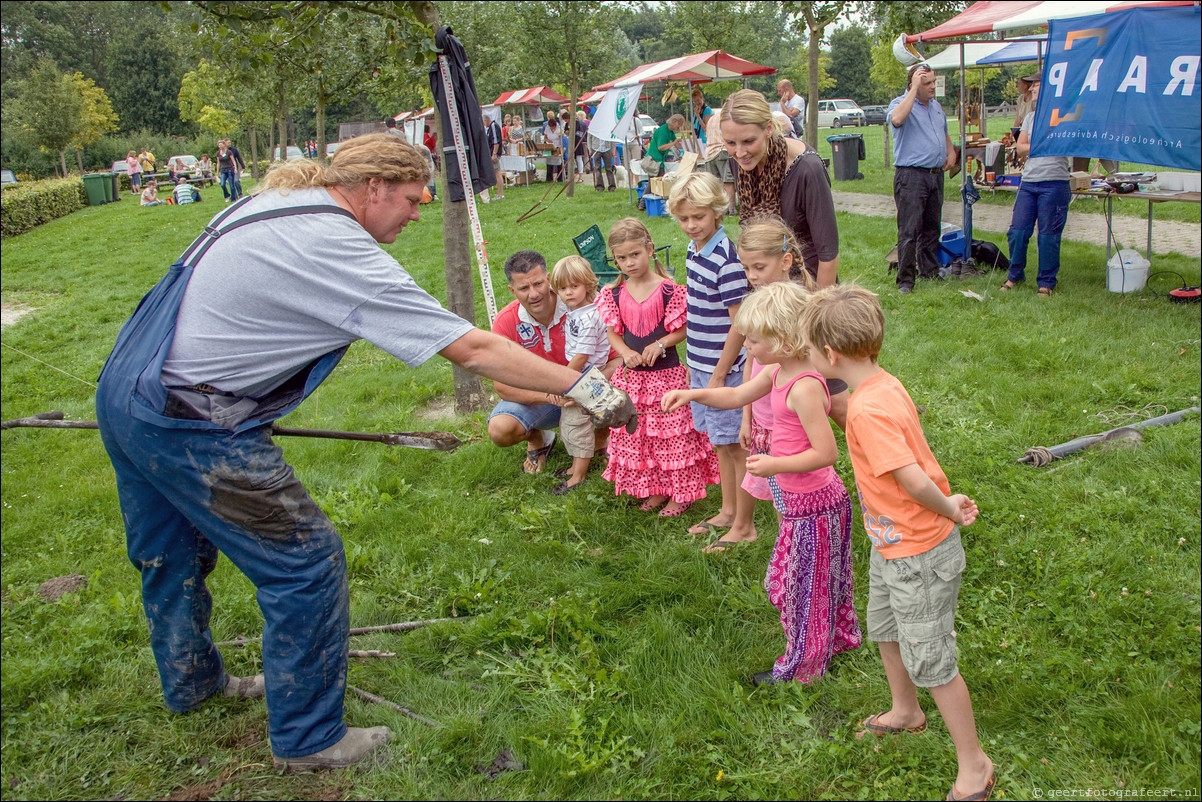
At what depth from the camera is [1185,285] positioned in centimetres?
690

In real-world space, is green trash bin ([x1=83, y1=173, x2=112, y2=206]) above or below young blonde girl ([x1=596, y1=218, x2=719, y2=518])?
above

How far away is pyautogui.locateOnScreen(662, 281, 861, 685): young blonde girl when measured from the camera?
2.85 m

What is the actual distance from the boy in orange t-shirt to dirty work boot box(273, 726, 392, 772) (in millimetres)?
1770

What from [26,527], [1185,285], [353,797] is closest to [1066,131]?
[1185,285]

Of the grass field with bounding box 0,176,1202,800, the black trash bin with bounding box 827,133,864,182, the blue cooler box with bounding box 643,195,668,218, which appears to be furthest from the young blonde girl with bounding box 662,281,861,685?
the black trash bin with bounding box 827,133,864,182

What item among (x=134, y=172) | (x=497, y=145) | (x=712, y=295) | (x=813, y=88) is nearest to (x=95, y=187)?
(x=134, y=172)

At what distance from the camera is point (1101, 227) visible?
9.77 meters

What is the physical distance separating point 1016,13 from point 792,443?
615cm

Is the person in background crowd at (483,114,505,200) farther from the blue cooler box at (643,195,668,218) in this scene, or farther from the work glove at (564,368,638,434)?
the work glove at (564,368,638,434)

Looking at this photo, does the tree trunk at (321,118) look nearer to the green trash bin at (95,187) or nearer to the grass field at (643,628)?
the grass field at (643,628)

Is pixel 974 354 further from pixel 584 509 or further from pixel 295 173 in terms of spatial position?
pixel 295 173

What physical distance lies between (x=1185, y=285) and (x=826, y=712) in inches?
237

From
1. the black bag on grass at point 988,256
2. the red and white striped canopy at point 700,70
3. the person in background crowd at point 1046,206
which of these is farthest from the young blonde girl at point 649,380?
the red and white striped canopy at point 700,70

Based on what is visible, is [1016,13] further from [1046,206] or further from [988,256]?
[988,256]
